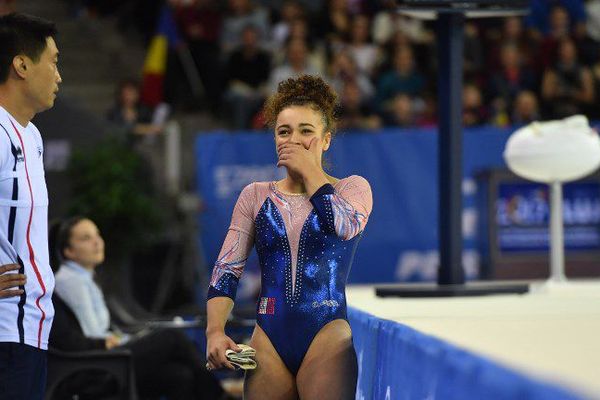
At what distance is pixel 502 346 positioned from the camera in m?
2.71

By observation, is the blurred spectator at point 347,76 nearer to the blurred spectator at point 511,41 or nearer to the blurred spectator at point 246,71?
the blurred spectator at point 246,71

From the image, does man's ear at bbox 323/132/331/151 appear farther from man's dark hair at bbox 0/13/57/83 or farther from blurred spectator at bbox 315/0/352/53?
blurred spectator at bbox 315/0/352/53

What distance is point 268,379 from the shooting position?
301 centimetres

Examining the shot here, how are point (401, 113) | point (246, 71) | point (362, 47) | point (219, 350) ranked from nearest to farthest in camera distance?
point (219, 350) < point (401, 113) < point (246, 71) < point (362, 47)

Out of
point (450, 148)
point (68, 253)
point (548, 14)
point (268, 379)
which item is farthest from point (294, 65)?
point (268, 379)

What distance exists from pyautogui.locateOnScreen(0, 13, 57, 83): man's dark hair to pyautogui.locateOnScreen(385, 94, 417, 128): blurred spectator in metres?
7.39

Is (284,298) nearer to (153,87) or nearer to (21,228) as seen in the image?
(21,228)

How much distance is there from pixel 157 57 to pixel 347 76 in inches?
81.5

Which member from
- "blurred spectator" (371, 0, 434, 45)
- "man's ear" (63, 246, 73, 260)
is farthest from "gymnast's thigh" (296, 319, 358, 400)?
"blurred spectator" (371, 0, 434, 45)

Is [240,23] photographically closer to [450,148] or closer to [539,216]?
[539,216]

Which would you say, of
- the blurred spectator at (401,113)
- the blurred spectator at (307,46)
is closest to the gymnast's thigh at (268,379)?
the blurred spectator at (401,113)

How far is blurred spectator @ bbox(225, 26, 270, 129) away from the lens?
10.9m

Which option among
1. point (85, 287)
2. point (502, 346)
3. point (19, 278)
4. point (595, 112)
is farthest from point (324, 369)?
point (595, 112)

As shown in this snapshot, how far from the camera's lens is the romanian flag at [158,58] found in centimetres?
1141
